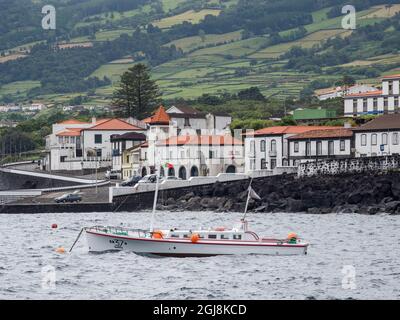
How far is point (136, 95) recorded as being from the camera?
590 ft

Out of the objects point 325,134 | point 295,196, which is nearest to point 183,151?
point 325,134

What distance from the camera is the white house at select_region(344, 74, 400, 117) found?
6009 inches

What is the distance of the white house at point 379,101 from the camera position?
153 metres

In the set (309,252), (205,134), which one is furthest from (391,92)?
(309,252)

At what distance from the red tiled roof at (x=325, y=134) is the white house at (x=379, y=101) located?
29.9m

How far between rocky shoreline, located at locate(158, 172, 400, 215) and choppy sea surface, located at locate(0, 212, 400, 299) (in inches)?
544

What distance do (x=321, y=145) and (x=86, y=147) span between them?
4057 cm

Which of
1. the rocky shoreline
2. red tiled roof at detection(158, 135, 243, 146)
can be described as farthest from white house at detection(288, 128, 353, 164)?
red tiled roof at detection(158, 135, 243, 146)

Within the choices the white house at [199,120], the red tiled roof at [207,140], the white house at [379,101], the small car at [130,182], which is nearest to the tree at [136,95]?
the white house at [199,120]

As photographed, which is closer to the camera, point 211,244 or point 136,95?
point 211,244

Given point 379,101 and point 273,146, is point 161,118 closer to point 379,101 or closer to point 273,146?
point 379,101

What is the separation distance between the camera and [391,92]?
15338 centimetres
